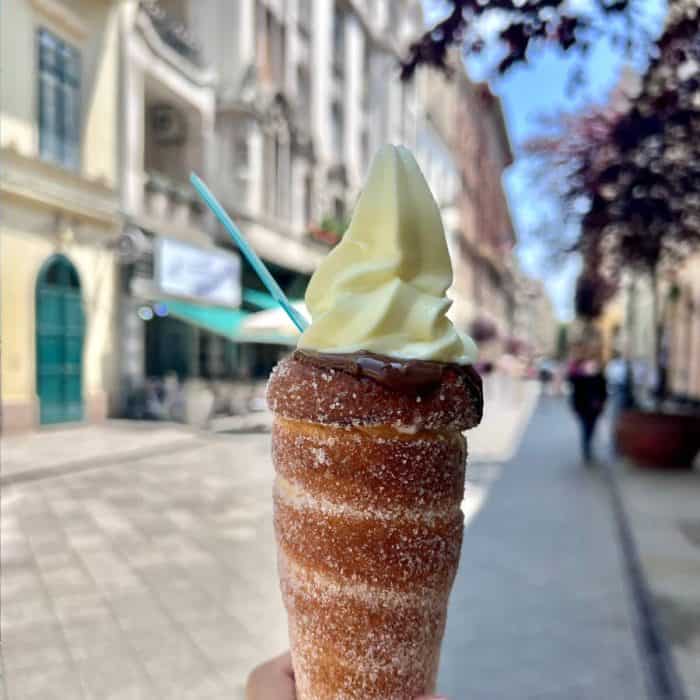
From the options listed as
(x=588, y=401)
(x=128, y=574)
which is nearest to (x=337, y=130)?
(x=588, y=401)

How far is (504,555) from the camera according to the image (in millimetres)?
4293

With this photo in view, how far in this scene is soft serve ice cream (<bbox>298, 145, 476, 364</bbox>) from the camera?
132 cm

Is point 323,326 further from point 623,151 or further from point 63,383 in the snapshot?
point 623,151

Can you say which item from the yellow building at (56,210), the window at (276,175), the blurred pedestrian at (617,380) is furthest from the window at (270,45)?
the yellow building at (56,210)

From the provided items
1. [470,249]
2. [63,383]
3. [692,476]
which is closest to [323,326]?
[63,383]

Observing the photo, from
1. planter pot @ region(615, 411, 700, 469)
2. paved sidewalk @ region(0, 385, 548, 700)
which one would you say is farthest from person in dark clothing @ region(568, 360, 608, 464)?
paved sidewalk @ region(0, 385, 548, 700)

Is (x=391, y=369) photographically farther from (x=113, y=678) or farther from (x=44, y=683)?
(x=113, y=678)

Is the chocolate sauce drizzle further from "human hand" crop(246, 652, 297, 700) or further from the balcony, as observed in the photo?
the balcony

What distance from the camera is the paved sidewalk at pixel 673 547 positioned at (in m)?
2.94

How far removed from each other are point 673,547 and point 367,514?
13.5ft

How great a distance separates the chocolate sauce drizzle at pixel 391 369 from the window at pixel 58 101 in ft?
3.97

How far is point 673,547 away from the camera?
4434 mm

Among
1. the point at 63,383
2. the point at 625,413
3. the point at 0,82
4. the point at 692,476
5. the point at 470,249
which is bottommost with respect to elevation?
the point at 692,476

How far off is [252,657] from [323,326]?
2042mm
